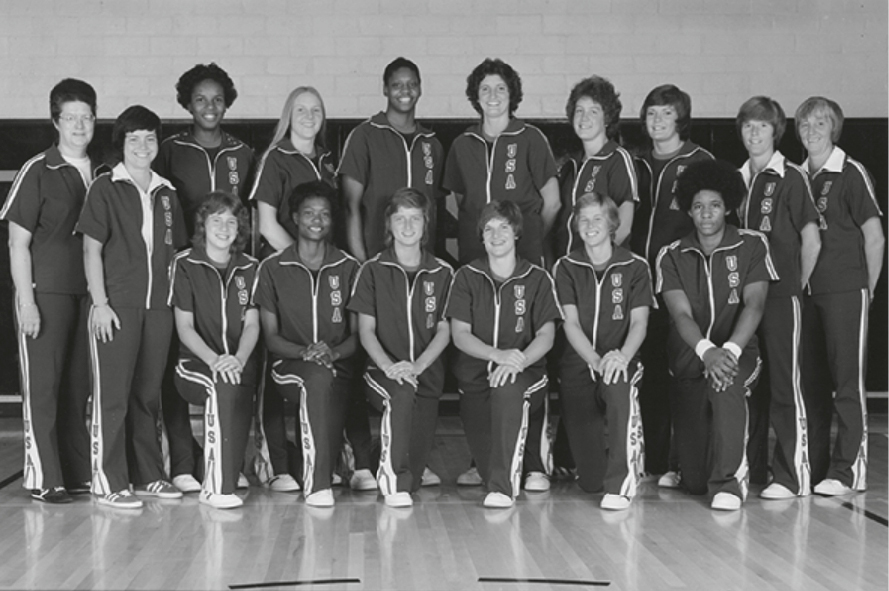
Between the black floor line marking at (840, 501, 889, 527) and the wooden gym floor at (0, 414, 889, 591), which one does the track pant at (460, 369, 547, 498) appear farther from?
the black floor line marking at (840, 501, 889, 527)

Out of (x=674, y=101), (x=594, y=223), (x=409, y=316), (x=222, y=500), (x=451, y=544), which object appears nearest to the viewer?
(x=451, y=544)

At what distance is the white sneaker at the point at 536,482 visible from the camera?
4586mm

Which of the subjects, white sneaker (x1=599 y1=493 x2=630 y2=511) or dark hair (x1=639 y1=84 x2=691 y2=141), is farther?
dark hair (x1=639 y1=84 x2=691 y2=141)

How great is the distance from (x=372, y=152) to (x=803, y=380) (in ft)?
7.11

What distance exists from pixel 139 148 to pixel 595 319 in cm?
203

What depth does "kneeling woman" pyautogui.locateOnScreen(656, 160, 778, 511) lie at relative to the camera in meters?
4.35

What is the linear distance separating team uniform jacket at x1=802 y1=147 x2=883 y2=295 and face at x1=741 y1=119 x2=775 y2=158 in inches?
10.7

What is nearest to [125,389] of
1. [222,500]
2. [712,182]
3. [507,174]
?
[222,500]

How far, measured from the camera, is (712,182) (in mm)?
4422

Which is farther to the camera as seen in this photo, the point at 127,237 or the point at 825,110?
the point at 825,110

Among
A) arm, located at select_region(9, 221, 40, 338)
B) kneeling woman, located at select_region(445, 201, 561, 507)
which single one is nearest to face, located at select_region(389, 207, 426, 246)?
kneeling woman, located at select_region(445, 201, 561, 507)

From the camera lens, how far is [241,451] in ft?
14.3

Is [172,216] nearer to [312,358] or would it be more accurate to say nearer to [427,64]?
[312,358]

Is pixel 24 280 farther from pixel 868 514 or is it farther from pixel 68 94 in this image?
pixel 868 514
